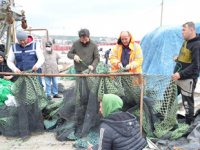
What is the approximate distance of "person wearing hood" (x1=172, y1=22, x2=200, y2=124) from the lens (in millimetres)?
4797

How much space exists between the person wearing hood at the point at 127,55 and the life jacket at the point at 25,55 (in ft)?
4.35

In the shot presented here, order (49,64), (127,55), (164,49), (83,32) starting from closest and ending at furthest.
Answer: (127,55), (83,32), (49,64), (164,49)

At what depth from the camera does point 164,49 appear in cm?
970

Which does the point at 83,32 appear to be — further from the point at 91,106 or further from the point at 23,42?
the point at 91,106

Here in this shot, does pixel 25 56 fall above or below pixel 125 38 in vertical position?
below

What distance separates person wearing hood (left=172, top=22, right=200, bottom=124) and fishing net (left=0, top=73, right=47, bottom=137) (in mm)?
2189

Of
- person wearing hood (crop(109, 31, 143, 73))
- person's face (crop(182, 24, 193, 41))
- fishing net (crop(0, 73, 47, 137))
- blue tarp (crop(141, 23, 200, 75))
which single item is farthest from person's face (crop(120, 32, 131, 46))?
blue tarp (crop(141, 23, 200, 75))

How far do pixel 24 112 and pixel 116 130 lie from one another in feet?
8.66

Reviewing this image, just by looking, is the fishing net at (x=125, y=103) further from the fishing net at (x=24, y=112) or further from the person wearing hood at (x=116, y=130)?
the person wearing hood at (x=116, y=130)

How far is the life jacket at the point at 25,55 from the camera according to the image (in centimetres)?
539

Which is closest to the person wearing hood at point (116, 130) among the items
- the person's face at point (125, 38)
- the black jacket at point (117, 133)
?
the black jacket at point (117, 133)

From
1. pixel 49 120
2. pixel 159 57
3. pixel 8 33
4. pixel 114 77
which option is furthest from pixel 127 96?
pixel 8 33

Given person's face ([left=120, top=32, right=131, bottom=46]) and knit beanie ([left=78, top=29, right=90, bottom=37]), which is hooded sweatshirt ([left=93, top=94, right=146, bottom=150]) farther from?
knit beanie ([left=78, top=29, right=90, bottom=37])

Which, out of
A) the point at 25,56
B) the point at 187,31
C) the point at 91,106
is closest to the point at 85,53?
the point at 25,56
